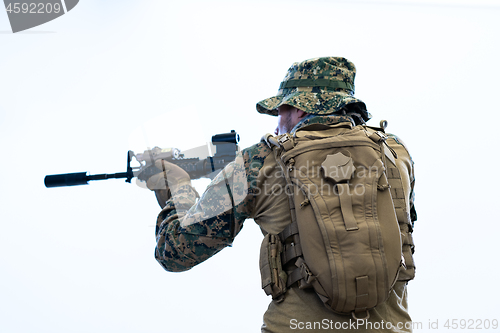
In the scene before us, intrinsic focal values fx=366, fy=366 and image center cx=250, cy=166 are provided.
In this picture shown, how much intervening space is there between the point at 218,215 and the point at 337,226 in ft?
0.82

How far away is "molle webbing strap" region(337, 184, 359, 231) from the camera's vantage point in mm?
677

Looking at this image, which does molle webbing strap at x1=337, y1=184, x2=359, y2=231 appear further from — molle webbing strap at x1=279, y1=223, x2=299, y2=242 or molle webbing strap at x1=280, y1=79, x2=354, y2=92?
molle webbing strap at x1=280, y1=79, x2=354, y2=92

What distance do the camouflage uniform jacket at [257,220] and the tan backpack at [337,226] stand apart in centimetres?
3

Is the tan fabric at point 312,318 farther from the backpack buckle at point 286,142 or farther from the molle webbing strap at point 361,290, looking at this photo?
the backpack buckle at point 286,142

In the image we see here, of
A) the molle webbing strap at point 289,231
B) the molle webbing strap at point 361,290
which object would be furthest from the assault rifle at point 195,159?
the molle webbing strap at point 361,290

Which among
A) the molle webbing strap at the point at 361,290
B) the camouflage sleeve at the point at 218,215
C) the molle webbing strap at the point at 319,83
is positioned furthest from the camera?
the molle webbing strap at the point at 319,83

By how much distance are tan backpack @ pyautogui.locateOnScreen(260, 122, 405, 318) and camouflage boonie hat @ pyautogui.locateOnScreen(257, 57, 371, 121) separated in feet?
0.32

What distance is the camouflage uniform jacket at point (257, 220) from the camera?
0.75 m

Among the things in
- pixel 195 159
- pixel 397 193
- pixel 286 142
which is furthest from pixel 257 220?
pixel 195 159

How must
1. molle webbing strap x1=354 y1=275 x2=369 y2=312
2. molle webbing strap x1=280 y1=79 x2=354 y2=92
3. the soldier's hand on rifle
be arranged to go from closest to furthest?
molle webbing strap x1=354 y1=275 x2=369 y2=312 < molle webbing strap x1=280 y1=79 x2=354 y2=92 < the soldier's hand on rifle

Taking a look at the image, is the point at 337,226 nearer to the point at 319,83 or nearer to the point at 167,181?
the point at 319,83

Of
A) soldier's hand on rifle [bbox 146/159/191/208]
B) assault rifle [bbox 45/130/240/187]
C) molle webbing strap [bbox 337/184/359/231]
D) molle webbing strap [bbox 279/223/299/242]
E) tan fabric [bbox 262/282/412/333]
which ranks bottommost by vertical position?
tan fabric [bbox 262/282/412/333]

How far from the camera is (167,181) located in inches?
42.8

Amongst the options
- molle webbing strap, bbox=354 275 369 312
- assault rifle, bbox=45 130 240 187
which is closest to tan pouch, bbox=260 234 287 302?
molle webbing strap, bbox=354 275 369 312
